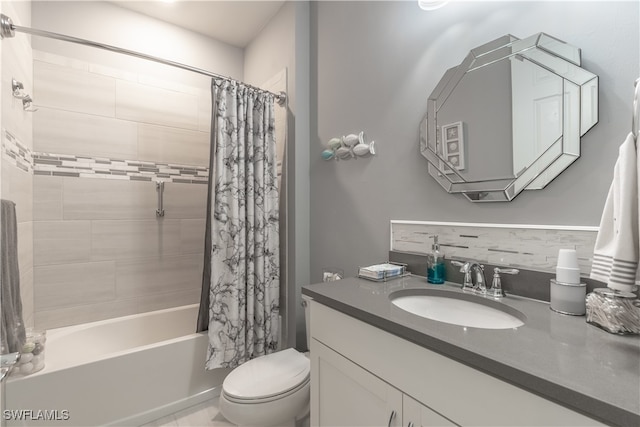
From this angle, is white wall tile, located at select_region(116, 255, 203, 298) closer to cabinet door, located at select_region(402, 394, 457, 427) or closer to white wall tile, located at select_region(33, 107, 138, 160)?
white wall tile, located at select_region(33, 107, 138, 160)

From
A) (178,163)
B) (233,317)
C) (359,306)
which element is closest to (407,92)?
(359,306)

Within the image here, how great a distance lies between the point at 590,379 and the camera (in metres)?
0.50

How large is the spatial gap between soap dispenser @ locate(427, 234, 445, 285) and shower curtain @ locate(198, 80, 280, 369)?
114 centimetres

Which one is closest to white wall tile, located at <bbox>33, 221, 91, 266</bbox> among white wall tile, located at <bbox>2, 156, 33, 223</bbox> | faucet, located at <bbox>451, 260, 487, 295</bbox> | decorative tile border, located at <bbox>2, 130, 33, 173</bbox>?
white wall tile, located at <bbox>2, 156, 33, 223</bbox>

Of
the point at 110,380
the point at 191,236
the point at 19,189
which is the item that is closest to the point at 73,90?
the point at 19,189

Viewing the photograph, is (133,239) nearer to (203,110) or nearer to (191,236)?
(191,236)

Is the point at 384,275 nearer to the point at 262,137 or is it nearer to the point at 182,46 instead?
the point at 262,137

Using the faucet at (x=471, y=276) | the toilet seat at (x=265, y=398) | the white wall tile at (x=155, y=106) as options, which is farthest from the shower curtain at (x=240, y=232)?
the faucet at (x=471, y=276)

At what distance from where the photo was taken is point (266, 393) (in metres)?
1.28

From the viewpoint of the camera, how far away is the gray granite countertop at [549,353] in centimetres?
46

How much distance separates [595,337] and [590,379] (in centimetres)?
24

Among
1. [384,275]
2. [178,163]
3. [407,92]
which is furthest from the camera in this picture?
[178,163]

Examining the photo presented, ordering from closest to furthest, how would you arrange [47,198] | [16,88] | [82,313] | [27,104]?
[16,88] → [27,104] → [47,198] → [82,313]

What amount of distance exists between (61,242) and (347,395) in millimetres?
2183
